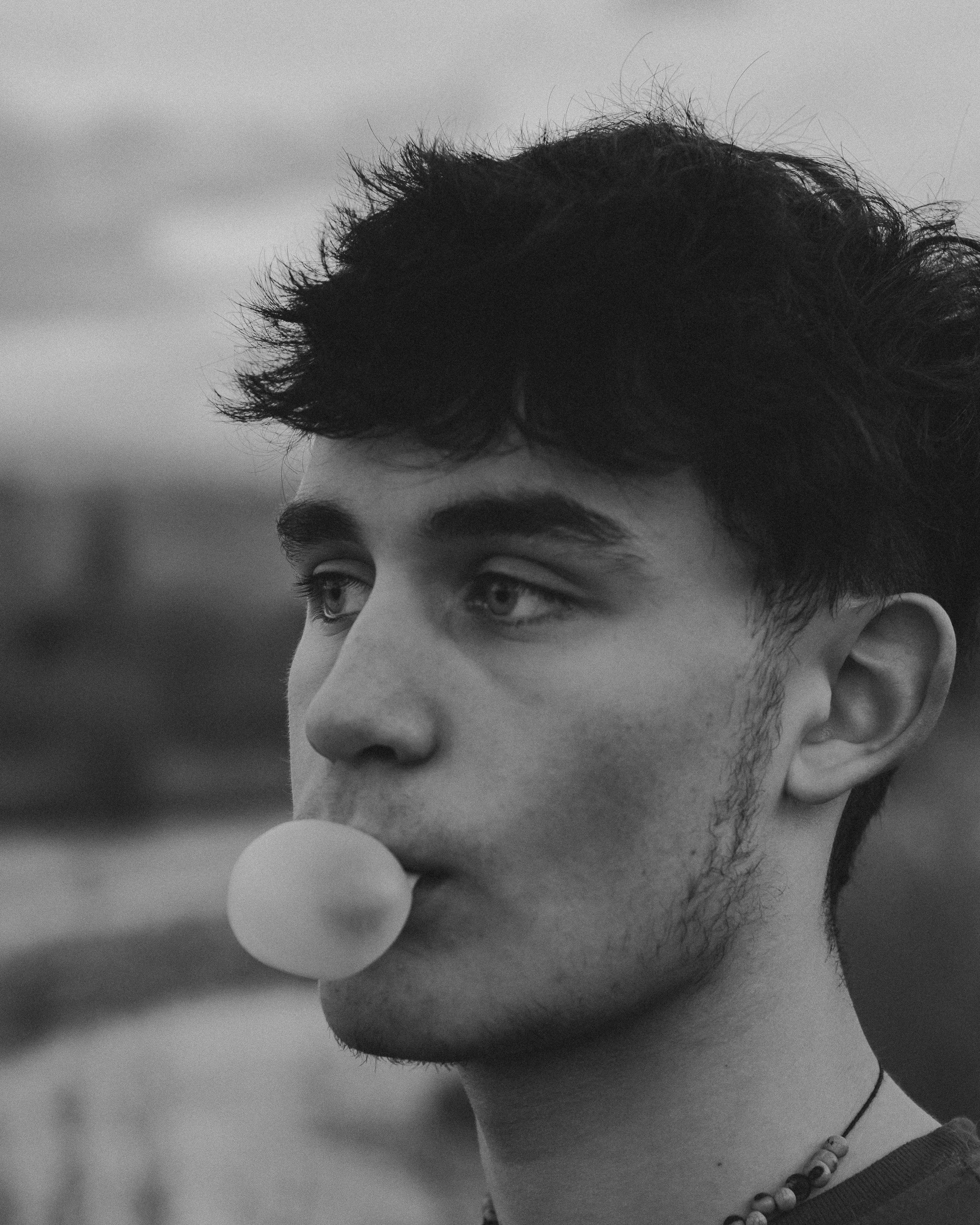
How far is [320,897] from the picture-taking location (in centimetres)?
158

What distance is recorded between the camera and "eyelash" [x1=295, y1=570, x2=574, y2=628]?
1677 millimetres

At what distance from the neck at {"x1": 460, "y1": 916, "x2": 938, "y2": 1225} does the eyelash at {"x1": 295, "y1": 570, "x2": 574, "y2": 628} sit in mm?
492

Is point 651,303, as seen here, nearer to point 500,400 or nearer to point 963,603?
point 500,400

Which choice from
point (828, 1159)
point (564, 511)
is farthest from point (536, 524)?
point (828, 1159)

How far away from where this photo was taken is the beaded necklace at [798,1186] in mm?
1669

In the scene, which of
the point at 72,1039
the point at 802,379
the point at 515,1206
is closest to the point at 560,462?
the point at 802,379

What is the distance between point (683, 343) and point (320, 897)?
0.80 metres

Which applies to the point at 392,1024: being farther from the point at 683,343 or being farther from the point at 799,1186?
the point at 683,343

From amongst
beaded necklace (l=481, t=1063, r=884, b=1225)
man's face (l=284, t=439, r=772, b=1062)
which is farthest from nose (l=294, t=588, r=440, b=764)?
beaded necklace (l=481, t=1063, r=884, b=1225)

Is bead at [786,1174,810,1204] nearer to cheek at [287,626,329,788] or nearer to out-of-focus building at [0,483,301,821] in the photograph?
cheek at [287,626,329,788]

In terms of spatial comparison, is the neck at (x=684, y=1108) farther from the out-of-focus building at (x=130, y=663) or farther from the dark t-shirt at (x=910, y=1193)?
the out-of-focus building at (x=130, y=663)

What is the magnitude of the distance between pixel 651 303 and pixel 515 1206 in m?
1.17

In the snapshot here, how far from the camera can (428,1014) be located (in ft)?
5.32

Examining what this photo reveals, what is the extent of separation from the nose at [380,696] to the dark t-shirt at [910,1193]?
72 cm
